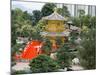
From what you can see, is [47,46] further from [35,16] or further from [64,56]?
[35,16]

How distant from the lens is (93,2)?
2010mm

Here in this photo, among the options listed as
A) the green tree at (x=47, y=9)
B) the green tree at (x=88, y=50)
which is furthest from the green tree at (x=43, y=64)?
the green tree at (x=47, y=9)

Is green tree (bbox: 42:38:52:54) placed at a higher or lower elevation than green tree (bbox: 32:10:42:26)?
lower

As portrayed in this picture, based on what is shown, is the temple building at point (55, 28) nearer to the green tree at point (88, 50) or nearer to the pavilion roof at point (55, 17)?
the pavilion roof at point (55, 17)

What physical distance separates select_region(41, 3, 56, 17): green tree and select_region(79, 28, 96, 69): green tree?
40cm

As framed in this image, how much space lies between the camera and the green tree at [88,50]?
1.97 metres

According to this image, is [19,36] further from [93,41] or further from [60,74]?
[93,41]

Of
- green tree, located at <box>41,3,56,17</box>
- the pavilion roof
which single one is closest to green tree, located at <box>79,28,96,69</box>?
the pavilion roof

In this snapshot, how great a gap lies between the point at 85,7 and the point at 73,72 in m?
0.65

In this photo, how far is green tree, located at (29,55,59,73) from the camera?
1817mm

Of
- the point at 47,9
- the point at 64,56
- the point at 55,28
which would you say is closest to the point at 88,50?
the point at 64,56

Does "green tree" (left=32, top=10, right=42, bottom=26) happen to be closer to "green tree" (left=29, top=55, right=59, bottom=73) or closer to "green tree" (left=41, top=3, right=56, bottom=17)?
"green tree" (left=41, top=3, right=56, bottom=17)
